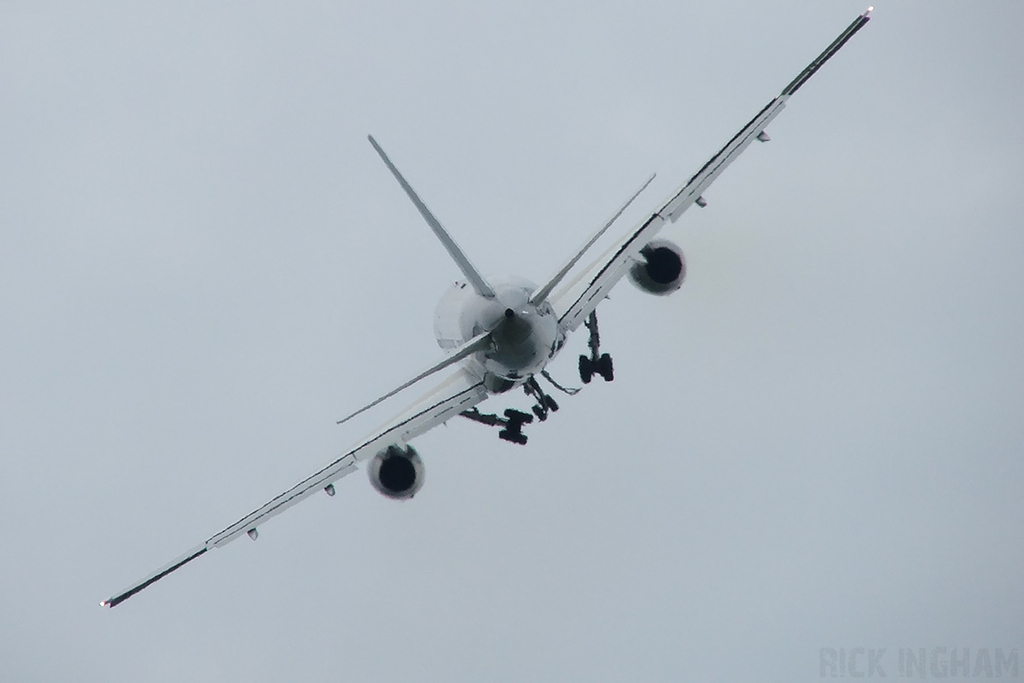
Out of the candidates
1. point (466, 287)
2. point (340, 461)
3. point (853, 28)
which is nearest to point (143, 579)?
point (340, 461)

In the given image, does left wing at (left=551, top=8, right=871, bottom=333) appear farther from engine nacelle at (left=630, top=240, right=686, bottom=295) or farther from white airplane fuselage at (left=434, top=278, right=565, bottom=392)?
engine nacelle at (left=630, top=240, right=686, bottom=295)

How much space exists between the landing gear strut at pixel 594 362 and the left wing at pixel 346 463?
4.65 meters

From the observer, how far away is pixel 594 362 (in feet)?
161

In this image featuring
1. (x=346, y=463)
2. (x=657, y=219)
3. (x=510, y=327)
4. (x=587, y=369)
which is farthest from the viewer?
(x=587, y=369)

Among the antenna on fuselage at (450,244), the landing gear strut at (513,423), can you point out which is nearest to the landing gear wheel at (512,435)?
the landing gear strut at (513,423)

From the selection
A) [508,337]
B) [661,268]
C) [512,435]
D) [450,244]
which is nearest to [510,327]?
[508,337]

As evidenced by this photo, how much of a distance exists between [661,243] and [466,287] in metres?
8.93

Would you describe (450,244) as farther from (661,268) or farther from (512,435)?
(661,268)

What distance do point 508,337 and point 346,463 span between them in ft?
26.1

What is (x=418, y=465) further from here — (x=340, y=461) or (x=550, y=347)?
(x=550, y=347)

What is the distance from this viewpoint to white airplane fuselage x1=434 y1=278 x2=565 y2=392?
4150 cm

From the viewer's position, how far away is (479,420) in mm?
47719

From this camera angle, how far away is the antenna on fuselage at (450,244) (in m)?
38.2

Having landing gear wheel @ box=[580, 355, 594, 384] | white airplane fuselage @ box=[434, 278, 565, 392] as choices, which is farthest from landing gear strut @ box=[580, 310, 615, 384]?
white airplane fuselage @ box=[434, 278, 565, 392]
